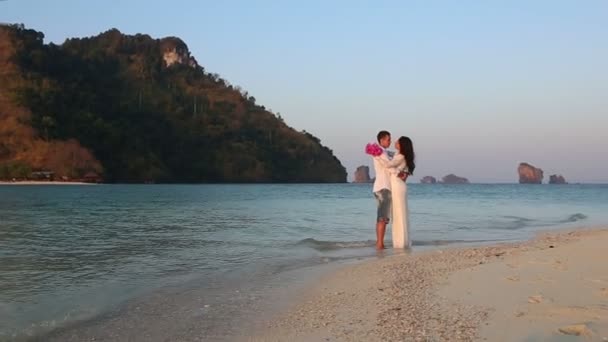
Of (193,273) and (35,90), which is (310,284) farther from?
(35,90)

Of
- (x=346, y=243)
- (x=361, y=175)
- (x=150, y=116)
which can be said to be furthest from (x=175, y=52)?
(x=346, y=243)

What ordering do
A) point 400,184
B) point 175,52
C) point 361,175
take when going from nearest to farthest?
1. point 400,184
2. point 175,52
3. point 361,175

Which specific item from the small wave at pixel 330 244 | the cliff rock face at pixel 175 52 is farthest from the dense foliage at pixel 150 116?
the small wave at pixel 330 244

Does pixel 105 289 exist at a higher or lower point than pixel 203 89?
lower

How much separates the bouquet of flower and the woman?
92 mm

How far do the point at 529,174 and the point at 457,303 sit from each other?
546 feet

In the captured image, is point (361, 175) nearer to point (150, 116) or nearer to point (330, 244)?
point (150, 116)

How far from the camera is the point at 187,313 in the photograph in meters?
4.96

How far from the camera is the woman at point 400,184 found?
9.36 m

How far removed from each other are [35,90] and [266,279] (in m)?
92.7

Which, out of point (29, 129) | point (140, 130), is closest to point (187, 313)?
point (29, 129)

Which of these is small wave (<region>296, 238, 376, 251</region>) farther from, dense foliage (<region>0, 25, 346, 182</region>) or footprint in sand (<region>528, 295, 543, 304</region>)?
dense foliage (<region>0, 25, 346, 182</region>)

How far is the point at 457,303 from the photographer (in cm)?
483

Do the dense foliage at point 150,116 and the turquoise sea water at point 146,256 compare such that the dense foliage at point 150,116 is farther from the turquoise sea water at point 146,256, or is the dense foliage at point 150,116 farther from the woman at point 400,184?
the woman at point 400,184
